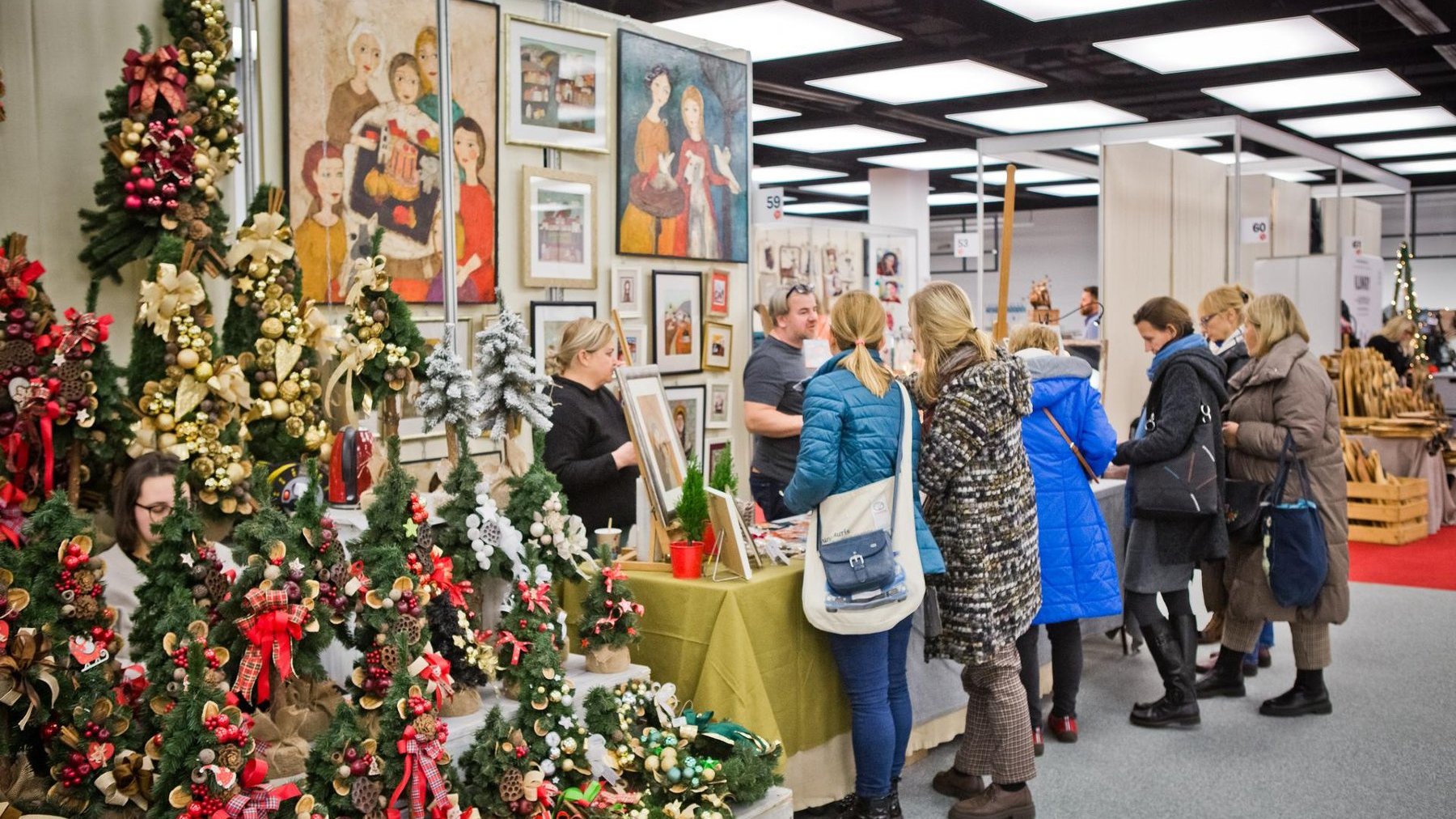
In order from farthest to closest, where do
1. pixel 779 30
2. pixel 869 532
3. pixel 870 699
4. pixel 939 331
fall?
pixel 779 30 → pixel 939 331 → pixel 870 699 → pixel 869 532

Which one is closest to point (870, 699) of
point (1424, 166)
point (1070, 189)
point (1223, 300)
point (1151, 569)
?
point (1151, 569)

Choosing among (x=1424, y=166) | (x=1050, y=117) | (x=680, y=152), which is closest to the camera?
(x=680, y=152)

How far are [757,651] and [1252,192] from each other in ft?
29.7

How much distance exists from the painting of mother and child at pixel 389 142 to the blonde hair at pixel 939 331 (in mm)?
1298

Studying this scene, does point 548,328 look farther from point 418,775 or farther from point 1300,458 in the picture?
point 1300,458

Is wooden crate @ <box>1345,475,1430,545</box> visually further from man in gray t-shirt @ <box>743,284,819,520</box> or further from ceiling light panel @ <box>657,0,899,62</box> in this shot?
man in gray t-shirt @ <box>743,284,819,520</box>

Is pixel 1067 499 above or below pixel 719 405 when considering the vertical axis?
below

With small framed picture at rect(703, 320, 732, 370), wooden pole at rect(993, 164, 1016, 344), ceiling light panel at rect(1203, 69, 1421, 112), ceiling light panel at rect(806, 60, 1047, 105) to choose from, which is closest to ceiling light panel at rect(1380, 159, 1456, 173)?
ceiling light panel at rect(1203, 69, 1421, 112)

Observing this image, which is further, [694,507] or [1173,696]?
[1173,696]

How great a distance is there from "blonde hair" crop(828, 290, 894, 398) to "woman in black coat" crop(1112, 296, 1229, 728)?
50.2 inches

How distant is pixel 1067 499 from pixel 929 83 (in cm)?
486

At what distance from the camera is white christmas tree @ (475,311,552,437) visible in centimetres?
273

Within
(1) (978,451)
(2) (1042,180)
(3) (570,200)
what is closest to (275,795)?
(1) (978,451)

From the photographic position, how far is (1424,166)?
13.5 metres
